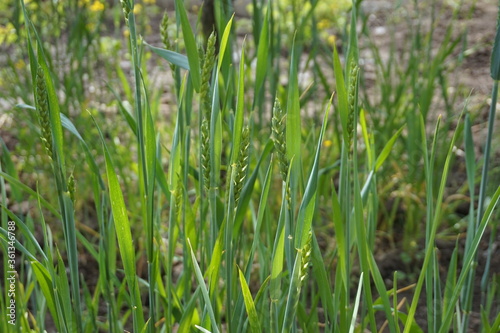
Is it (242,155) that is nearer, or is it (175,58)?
(242,155)

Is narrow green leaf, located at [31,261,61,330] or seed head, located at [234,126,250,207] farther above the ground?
seed head, located at [234,126,250,207]

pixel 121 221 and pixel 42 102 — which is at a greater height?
pixel 42 102

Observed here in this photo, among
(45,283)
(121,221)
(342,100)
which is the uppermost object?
(342,100)

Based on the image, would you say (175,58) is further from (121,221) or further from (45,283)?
(45,283)

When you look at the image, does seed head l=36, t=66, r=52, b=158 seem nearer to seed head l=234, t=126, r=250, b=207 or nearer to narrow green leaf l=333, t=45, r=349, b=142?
seed head l=234, t=126, r=250, b=207

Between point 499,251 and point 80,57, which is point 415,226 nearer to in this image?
point 499,251

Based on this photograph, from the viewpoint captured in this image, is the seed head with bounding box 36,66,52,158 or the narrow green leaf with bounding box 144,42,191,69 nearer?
the seed head with bounding box 36,66,52,158

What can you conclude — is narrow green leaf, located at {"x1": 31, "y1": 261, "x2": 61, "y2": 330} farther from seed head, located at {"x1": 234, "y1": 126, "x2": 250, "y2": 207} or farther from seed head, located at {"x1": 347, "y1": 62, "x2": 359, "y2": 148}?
seed head, located at {"x1": 347, "y1": 62, "x2": 359, "y2": 148}

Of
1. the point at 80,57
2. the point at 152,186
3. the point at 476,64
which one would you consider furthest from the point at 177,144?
the point at 476,64

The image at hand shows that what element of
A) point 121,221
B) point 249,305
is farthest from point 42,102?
point 249,305

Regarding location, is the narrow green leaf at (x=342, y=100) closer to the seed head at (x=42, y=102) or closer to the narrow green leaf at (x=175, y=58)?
the narrow green leaf at (x=175, y=58)

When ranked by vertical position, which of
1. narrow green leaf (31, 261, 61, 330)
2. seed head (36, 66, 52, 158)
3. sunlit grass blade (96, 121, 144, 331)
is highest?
seed head (36, 66, 52, 158)

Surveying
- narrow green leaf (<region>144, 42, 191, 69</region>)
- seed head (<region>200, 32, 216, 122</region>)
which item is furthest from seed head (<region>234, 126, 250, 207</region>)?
narrow green leaf (<region>144, 42, 191, 69</region>)
